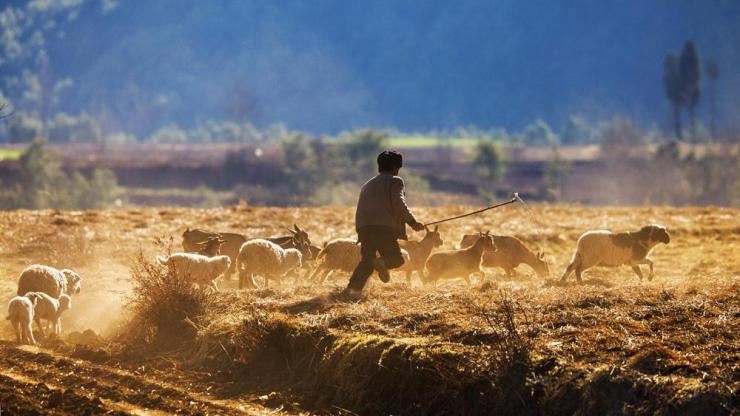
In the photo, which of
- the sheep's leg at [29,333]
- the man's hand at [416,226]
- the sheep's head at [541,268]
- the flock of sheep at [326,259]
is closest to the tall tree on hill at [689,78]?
the sheep's head at [541,268]

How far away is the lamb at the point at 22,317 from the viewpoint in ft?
43.2

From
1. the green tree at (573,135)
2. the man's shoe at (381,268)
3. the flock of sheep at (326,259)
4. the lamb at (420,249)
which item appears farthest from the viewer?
the green tree at (573,135)

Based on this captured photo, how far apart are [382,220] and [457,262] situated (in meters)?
4.02

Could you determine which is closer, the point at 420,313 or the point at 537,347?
the point at 537,347

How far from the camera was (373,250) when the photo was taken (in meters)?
13.9

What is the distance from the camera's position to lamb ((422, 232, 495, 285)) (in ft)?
57.1

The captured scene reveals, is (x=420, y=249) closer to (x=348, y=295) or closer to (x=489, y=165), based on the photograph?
(x=348, y=295)

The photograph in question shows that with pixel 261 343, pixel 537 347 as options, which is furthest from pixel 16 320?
pixel 537 347

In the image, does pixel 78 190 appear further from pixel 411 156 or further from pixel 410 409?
pixel 410 409

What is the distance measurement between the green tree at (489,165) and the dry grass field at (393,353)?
3603 inches

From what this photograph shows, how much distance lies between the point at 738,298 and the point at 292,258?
25.3ft

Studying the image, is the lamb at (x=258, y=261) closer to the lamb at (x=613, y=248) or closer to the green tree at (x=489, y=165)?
the lamb at (x=613, y=248)

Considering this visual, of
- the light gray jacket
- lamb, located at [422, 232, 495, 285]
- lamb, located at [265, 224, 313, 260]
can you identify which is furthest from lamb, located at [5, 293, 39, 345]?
lamb, located at [422, 232, 495, 285]

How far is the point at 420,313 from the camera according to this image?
39.1 feet
